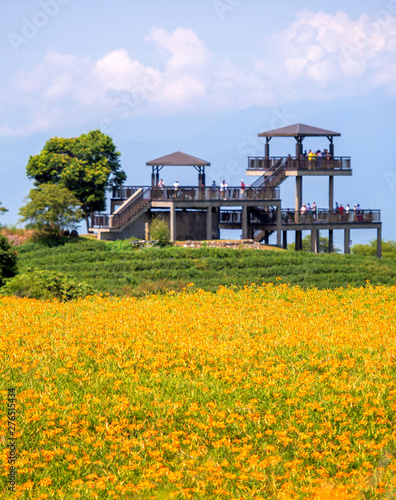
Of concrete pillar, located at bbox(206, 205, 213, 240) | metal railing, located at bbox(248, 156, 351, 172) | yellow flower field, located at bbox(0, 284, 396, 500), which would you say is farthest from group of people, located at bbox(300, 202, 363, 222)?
yellow flower field, located at bbox(0, 284, 396, 500)

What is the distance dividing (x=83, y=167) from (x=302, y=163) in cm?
1478

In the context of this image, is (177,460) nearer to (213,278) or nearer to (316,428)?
(316,428)

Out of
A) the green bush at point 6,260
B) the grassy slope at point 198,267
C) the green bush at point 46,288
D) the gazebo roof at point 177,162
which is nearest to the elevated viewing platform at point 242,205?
the gazebo roof at point 177,162

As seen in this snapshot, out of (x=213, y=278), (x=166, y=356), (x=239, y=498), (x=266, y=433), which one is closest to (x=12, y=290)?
(x=213, y=278)

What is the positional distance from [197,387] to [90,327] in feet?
13.6

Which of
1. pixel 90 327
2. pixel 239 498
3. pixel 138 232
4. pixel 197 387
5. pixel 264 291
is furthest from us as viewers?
pixel 138 232

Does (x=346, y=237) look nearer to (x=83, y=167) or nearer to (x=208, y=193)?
(x=208, y=193)

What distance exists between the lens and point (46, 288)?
21203 millimetres

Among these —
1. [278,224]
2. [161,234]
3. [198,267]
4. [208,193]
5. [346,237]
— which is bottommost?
[198,267]

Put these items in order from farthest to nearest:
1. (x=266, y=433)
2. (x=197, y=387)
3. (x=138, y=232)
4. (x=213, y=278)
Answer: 1. (x=138, y=232)
2. (x=213, y=278)
3. (x=197, y=387)
4. (x=266, y=433)

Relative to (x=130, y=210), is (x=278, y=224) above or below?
below

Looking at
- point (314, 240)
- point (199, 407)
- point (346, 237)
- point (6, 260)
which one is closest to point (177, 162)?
point (314, 240)

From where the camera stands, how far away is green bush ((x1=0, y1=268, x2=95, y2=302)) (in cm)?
2062

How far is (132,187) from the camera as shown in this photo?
45.8 m
